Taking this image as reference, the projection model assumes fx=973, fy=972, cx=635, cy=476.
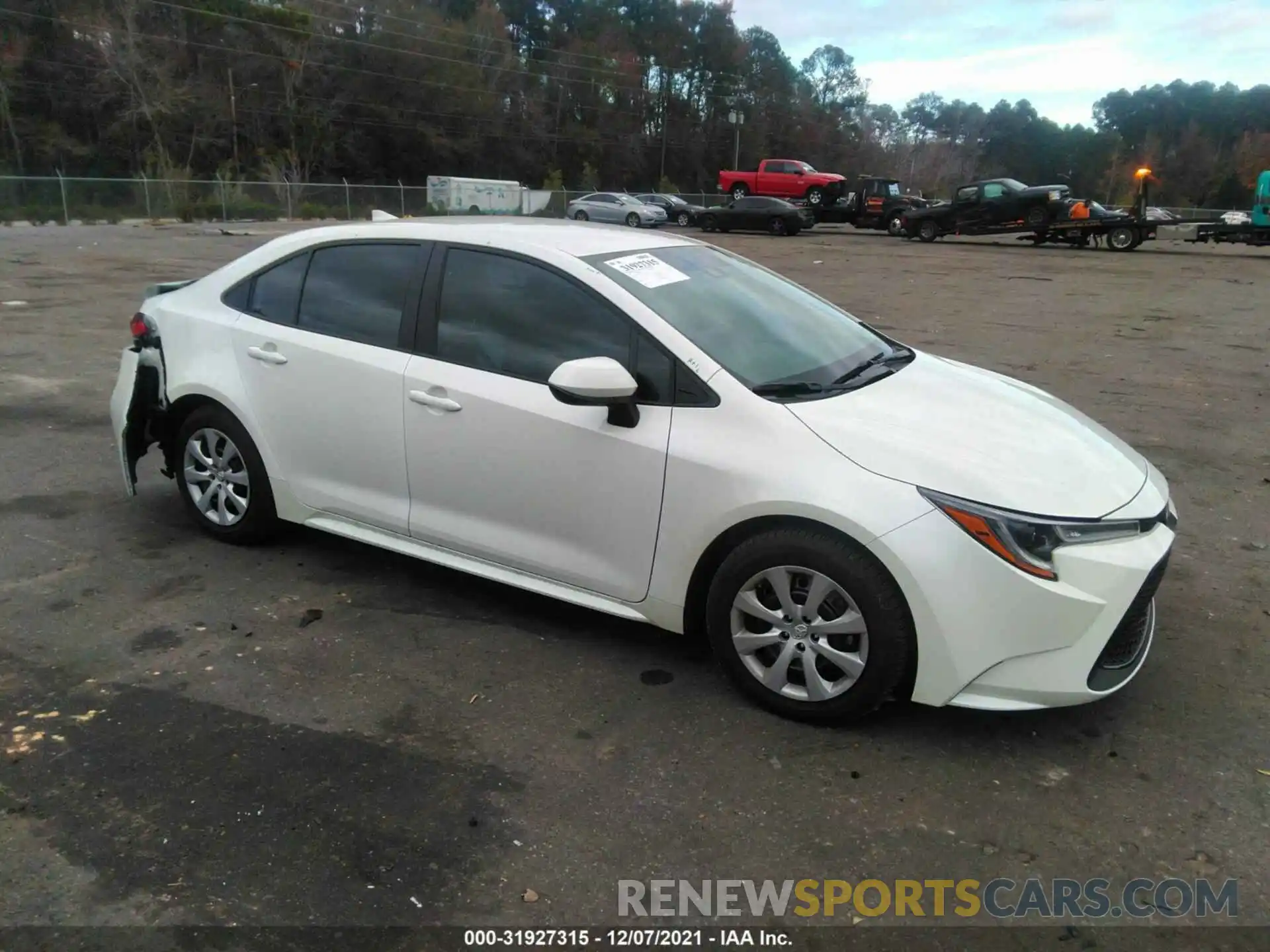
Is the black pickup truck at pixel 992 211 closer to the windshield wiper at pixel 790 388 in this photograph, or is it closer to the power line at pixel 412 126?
the windshield wiper at pixel 790 388

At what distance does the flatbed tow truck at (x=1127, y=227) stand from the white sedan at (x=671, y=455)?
88.8ft

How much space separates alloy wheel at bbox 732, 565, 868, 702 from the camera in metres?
3.17

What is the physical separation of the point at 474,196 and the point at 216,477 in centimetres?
4713

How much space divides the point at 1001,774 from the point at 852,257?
23308 mm

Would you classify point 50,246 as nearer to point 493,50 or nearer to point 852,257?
point 852,257

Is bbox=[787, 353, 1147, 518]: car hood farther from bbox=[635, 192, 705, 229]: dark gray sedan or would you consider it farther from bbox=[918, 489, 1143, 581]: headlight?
bbox=[635, 192, 705, 229]: dark gray sedan

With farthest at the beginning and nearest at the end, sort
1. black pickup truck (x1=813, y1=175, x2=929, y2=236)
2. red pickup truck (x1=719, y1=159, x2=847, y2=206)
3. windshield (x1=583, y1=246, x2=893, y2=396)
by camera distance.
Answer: red pickup truck (x1=719, y1=159, x2=847, y2=206) → black pickup truck (x1=813, y1=175, x2=929, y2=236) → windshield (x1=583, y1=246, x2=893, y2=396)

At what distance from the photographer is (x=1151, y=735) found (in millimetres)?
3303

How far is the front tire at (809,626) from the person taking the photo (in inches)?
122

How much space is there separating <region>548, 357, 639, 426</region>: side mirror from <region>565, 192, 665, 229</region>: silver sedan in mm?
35157

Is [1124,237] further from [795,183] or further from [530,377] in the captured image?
[530,377]

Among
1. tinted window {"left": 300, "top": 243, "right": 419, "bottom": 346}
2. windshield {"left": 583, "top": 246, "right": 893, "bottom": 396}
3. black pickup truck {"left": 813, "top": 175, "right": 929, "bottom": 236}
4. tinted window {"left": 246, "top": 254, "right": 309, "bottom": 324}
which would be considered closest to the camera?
windshield {"left": 583, "top": 246, "right": 893, "bottom": 396}

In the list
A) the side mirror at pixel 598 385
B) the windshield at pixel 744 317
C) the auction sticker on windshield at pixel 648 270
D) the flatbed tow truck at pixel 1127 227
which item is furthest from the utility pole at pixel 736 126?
the side mirror at pixel 598 385

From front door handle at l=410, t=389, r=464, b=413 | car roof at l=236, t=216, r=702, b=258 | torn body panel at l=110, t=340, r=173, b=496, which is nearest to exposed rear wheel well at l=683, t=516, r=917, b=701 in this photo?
front door handle at l=410, t=389, r=464, b=413
